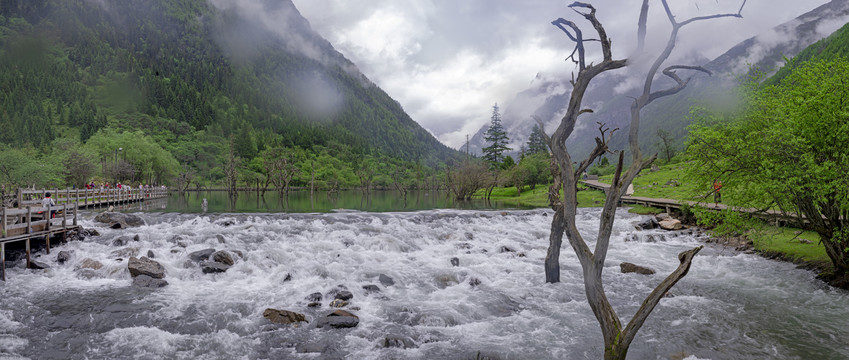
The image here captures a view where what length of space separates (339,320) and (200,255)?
1099cm

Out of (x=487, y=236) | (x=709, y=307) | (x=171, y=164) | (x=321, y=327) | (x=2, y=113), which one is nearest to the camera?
(x=321, y=327)

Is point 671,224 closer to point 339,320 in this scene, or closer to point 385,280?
point 385,280

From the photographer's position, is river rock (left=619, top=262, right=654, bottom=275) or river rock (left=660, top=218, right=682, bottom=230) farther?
river rock (left=660, top=218, right=682, bottom=230)

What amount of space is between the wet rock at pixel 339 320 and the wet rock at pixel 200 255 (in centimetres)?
1018

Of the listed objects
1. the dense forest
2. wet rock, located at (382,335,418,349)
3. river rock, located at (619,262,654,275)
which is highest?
the dense forest

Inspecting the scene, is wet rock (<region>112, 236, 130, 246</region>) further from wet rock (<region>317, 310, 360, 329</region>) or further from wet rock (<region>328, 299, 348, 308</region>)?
wet rock (<region>317, 310, 360, 329</region>)

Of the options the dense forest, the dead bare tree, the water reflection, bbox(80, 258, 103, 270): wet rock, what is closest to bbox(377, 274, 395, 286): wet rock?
the dead bare tree

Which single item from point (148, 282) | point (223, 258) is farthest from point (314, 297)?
point (148, 282)

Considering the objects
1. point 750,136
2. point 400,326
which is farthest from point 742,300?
point 400,326

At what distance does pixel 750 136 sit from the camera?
15125 mm

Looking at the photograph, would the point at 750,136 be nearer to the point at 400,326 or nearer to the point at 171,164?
the point at 400,326

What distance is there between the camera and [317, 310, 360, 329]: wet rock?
40.8ft

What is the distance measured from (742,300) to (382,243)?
17.1m

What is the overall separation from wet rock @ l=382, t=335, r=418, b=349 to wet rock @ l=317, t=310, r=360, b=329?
1578mm
